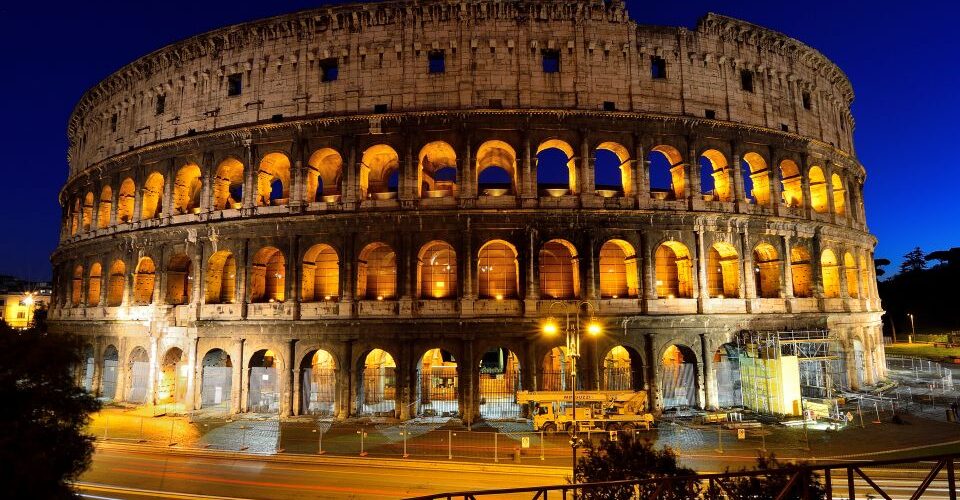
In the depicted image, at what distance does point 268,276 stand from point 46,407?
670 inches

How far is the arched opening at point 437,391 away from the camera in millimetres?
20781

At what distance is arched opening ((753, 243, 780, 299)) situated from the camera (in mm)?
23469

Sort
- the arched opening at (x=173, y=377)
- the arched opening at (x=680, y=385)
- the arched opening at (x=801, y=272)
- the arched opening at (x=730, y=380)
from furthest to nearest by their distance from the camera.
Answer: the arched opening at (x=801, y=272)
the arched opening at (x=173, y=377)
the arched opening at (x=730, y=380)
the arched opening at (x=680, y=385)

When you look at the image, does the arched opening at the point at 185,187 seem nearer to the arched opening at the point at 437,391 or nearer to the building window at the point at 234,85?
the building window at the point at 234,85

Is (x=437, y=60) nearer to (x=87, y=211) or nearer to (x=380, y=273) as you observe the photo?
(x=380, y=273)

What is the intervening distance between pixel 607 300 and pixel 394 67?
13.3m

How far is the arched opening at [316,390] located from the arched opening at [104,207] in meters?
15.4

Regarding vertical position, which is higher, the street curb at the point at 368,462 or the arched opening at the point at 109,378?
the arched opening at the point at 109,378

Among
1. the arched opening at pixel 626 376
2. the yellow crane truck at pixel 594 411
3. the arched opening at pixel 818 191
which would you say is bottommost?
the yellow crane truck at pixel 594 411

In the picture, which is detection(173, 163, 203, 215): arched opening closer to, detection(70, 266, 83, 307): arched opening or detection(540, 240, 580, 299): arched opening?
detection(70, 266, 83, 307): arched opening

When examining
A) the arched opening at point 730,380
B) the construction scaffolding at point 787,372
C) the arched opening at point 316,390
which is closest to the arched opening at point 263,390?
the arched opening at point 316,390

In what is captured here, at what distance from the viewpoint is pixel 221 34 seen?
78.6 feet

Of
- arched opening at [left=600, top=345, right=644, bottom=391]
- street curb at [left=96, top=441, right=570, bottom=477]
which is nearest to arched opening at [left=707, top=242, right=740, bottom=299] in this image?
arched opening at [left=600, top=345, right=644, bottom=391]

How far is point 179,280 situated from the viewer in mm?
25031
